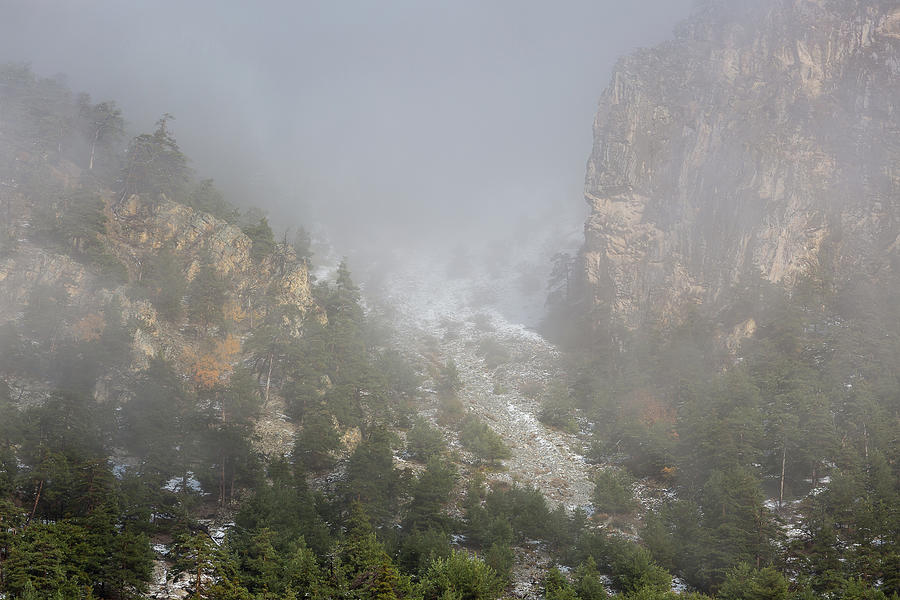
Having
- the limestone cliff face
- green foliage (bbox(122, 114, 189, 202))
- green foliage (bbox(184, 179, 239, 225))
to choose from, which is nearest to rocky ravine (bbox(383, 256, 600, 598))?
the limestone cliff face

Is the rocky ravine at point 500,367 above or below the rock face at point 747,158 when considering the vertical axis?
below

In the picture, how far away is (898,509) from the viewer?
28859 mm

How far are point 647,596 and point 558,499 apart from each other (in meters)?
18.6

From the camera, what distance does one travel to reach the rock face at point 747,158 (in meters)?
66.7

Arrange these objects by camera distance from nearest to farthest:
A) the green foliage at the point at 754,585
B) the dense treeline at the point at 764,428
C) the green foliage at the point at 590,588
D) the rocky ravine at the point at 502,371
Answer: the green foliage at the point at 754,585 → the green foliage at the point at 590,588 → the dense treeline at the point at 764,428 → the rocky ravine at the point at 502,371

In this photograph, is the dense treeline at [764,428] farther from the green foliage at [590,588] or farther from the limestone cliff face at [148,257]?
the limestone cliff face at [148,257]

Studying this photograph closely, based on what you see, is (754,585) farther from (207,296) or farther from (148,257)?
(148,257)

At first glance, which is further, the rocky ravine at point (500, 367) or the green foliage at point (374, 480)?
the rocky ravine at point (500, 367)

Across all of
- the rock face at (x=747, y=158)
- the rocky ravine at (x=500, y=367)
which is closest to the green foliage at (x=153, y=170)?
the rocky ravine at (x=500, y=367)

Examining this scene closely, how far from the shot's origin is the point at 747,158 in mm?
72188

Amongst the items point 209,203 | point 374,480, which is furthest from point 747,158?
point 209,203

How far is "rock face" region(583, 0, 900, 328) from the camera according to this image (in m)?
66.7

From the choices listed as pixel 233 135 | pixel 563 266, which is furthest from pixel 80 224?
pixel 233 135

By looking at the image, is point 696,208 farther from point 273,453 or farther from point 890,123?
point 273,453
